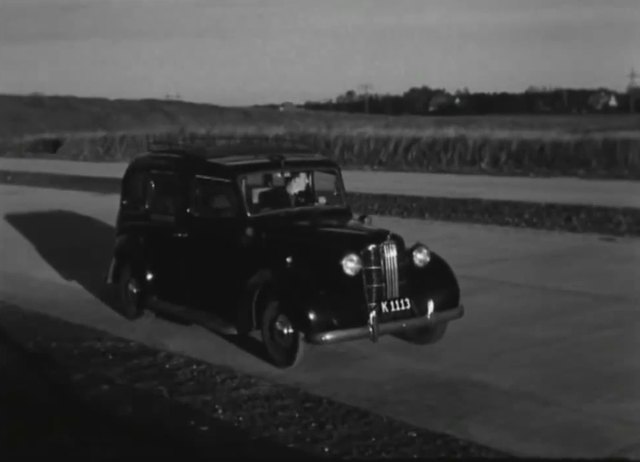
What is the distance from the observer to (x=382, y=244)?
862cm

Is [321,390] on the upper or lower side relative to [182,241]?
lower

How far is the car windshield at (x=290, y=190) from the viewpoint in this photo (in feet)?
31.0

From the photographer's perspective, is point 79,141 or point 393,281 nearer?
point 393,281

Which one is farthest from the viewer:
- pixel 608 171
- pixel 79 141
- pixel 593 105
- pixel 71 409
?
pixel 593 105

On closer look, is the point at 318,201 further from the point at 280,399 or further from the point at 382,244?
the point at 280,399

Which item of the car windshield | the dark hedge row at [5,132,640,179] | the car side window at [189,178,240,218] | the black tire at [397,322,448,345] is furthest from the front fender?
the dark hedge row at [5,132,640,179]

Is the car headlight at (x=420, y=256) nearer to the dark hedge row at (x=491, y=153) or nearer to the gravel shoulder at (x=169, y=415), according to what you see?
the gravel shoulder at (x=169, y=415)

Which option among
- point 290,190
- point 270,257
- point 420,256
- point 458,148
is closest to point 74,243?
point 290,190

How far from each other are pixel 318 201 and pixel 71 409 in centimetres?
328

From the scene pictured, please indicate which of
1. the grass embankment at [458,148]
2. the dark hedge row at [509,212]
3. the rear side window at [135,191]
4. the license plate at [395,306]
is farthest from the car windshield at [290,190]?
the dark hedge row at [509,212]

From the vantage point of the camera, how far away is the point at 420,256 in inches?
351

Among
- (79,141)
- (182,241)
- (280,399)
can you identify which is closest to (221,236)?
(182,241)

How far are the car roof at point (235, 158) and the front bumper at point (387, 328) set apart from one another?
193 cm

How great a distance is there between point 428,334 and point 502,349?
0.70 meters
